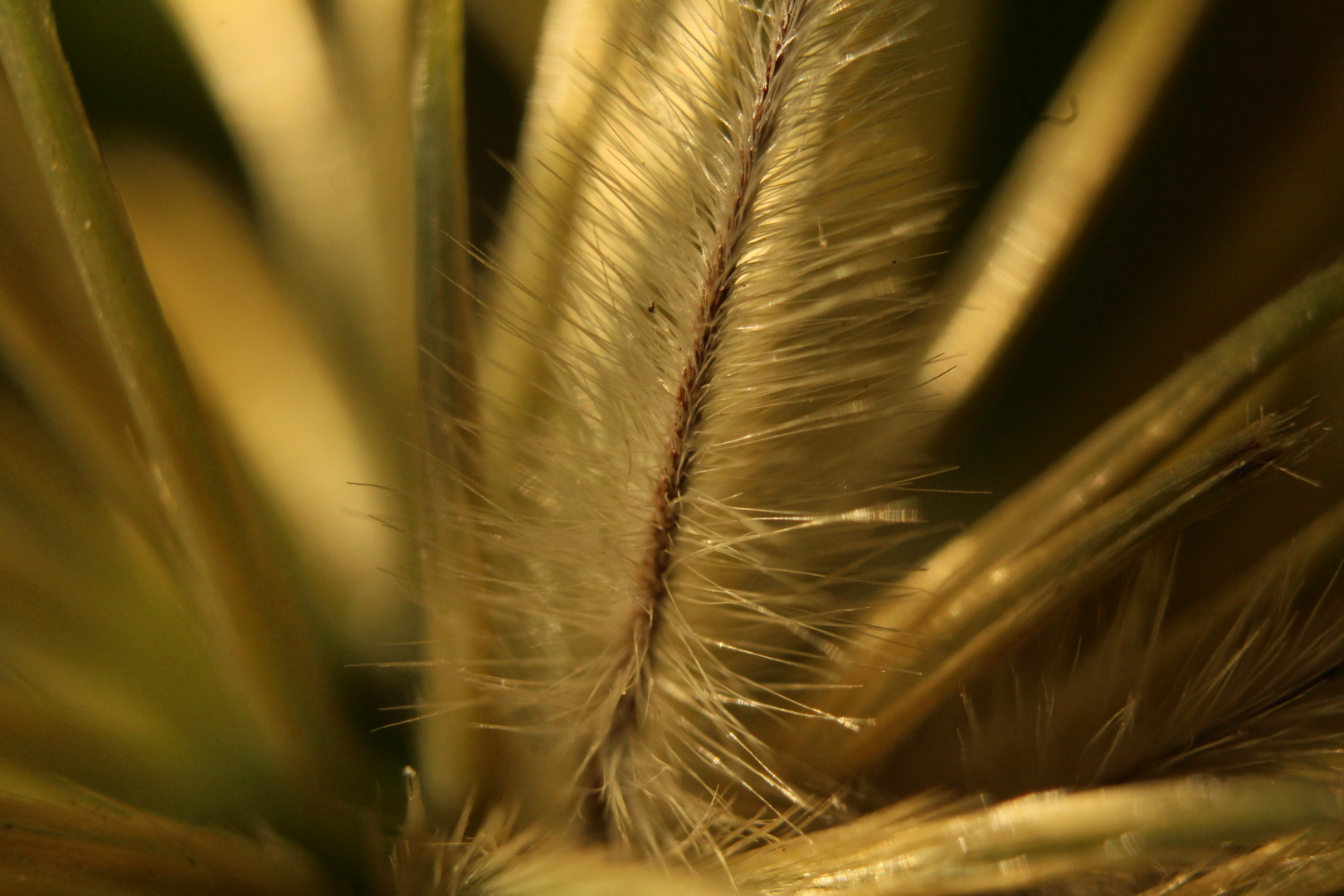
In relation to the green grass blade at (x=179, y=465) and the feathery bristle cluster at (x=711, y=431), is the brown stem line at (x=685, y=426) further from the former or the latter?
the green grass blade at (x=179, y=465)

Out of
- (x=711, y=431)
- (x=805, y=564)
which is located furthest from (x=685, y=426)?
(x=805, y=564)

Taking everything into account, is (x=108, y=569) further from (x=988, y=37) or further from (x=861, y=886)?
(x=988, y=37)

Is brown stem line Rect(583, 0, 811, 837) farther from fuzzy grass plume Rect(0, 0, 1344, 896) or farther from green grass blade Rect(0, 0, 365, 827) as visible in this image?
green grass blade Rect(0, 0, 365, 827)

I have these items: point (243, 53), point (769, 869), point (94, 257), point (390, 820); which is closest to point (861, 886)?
point (769, 869)

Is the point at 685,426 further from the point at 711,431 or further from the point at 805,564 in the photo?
the point at 805,564

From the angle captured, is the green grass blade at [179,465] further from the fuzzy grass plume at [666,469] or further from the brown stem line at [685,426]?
the brown stem line at [685,426]

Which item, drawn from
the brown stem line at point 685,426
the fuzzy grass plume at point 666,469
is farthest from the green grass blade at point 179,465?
the brown stem line at point 685,426
